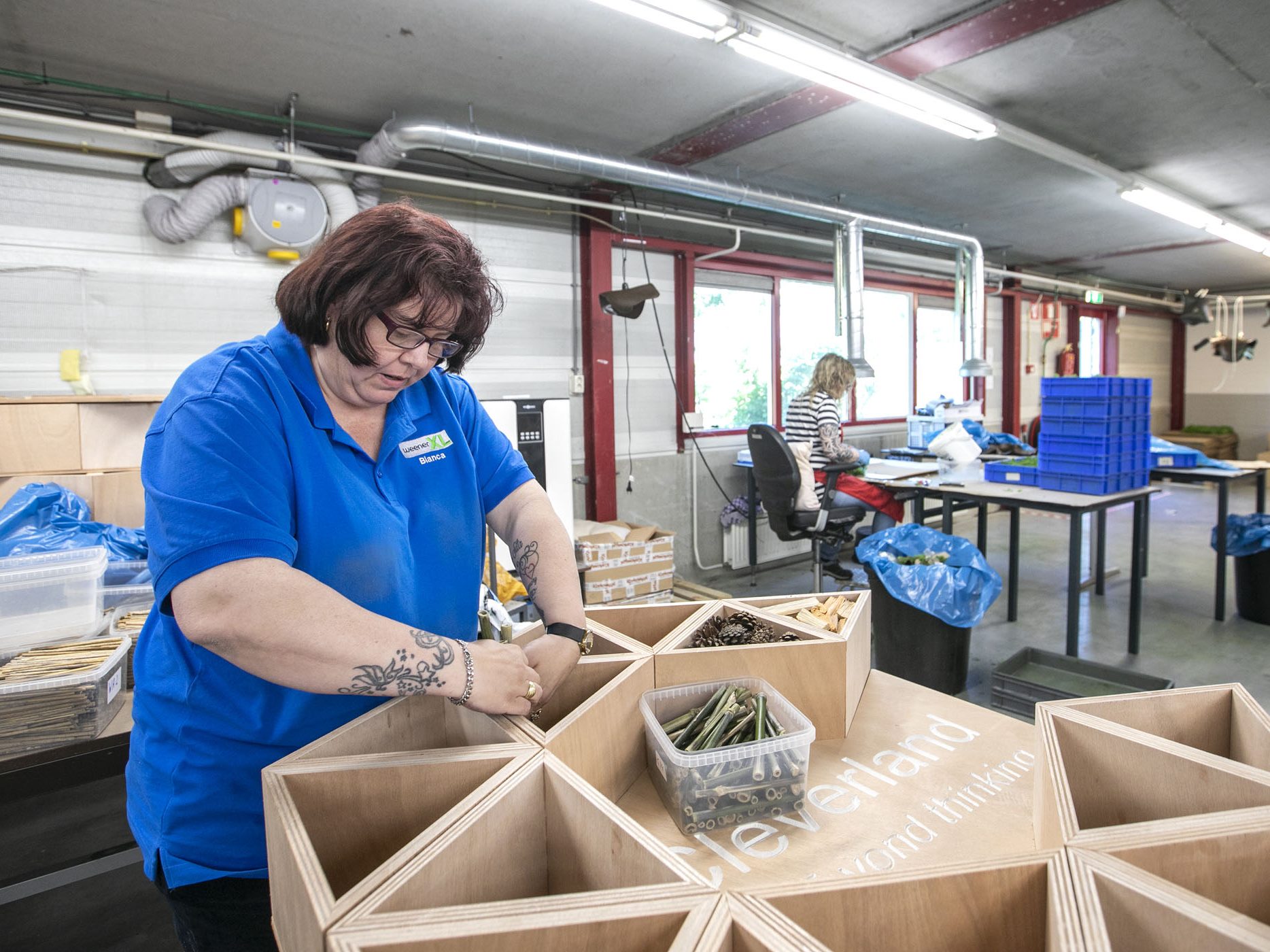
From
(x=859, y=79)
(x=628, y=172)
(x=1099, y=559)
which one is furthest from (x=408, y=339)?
(x=1099, y=559)

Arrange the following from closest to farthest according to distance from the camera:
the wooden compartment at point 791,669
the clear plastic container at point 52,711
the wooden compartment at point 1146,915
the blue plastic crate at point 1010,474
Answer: the wooden compartment at point 1146,915, the wooden compartment at point 791,669, the clear plastic container at point 52,711, the blue plastic crate at point 1010,474

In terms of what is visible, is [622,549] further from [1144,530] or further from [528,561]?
[1144,530]

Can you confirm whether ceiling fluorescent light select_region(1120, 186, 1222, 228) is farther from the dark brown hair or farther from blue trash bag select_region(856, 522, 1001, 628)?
the dark brown hair

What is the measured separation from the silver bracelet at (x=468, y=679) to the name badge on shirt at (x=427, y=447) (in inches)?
11.8

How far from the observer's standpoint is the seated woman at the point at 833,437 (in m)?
4.48

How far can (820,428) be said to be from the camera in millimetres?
4512

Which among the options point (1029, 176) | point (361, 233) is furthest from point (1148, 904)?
point (1029, 176)

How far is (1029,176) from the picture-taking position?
4906 millimetres

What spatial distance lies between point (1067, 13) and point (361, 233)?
3.09 metres

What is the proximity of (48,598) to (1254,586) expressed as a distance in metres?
5.57

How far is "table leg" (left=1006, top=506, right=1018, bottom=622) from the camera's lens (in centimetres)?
436

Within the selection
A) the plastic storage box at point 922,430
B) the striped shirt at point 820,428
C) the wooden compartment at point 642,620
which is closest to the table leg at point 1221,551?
the striped shirt at point 820,428

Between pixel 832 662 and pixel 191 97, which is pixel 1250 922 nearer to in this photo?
pixel 832 662

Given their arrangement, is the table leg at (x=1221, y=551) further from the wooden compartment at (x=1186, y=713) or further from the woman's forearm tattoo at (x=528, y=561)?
the woman's forearm tattoo at (x=528, y=561)
